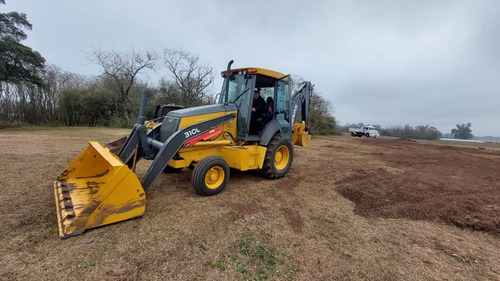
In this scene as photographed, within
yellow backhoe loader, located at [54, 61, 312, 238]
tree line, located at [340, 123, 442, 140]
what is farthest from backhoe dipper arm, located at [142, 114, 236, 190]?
tree line, located at [340, 123, 442, 140]

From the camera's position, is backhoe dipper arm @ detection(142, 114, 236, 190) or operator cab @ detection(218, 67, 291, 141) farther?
operator cab @ detection(218, 67, 291, 141)

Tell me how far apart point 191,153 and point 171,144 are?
0.64 meters

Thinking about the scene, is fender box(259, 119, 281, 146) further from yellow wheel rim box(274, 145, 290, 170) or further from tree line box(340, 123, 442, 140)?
tree line box(340, 123, 442, 140)

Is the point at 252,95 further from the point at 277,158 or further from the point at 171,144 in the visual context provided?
the point at 171,144

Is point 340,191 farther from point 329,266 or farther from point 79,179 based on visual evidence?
point 79,179

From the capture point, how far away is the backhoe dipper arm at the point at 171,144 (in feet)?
11.7

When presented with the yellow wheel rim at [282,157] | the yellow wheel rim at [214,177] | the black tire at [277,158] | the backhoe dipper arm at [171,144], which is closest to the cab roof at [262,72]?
the backhoe dipper arm at [171,144]

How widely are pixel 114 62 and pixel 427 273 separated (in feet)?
91.6

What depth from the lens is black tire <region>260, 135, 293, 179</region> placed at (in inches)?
207

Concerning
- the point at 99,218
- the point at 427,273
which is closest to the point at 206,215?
the point at 99,218

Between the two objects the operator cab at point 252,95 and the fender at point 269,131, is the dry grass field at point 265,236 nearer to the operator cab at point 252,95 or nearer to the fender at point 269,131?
the fender at point 269,131

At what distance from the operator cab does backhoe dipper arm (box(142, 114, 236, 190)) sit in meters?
0.57

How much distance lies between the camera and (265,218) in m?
3.46

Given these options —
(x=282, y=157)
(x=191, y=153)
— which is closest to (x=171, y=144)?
(x=191, y=153)
